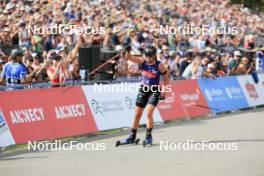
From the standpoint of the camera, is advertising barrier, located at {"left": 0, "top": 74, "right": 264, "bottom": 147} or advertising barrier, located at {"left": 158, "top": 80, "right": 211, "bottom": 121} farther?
advertising barrier, located at {"left": 158, "top": 80, "right": 211, "bottom": 121}

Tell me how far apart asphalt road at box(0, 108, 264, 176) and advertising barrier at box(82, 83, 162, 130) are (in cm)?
83

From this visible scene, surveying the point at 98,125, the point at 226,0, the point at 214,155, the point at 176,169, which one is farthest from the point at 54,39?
the point at 226,0

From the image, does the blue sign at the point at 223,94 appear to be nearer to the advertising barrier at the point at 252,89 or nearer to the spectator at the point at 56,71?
the advertising barrier at the point at 252,89

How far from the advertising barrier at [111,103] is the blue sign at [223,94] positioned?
12.7ft

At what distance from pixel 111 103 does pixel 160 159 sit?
5.34m

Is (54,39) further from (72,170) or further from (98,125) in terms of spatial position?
(72,170)

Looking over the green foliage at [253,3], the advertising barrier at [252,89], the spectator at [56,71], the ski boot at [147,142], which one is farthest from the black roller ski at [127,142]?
the green foliage at [253,3]

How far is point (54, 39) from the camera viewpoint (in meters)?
21.6

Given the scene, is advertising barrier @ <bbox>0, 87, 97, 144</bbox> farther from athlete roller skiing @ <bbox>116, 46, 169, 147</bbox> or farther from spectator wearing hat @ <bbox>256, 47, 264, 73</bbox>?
spectator wearing hat @ <bbox>256, 47, 264, 73</bbox>

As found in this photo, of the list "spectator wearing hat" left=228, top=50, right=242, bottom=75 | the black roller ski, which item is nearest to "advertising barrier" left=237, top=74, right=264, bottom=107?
"spectator wearing hat" left=228, top=50, right=242, bottom=75

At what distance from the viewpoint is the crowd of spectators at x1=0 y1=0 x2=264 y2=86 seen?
17.8 m

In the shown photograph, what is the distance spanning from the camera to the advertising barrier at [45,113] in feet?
46.9

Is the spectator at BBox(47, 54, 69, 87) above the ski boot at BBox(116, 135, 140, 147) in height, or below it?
above

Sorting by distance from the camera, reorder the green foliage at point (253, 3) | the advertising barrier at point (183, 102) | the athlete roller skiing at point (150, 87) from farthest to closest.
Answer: the green foliage at point (253, 3)
the advertising barrier at point (183, 102)
the athlete roller skiing at point (150, 87)
